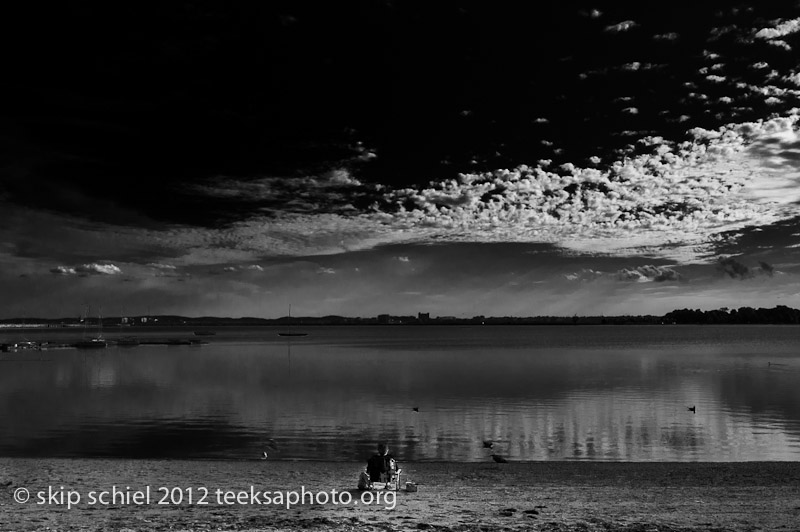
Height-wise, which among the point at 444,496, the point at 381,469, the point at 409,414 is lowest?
the point at 409,414

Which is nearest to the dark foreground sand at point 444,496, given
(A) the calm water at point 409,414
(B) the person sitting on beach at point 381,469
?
(B) the person sitting on beach at point 381,469

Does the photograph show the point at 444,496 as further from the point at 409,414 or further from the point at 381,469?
the point at 409,414

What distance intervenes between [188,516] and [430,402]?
33864 millimetres

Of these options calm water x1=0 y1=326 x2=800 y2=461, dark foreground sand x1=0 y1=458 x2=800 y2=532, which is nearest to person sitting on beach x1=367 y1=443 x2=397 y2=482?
dark foreground sand x1=0 y1=458 x2=800 y2=532

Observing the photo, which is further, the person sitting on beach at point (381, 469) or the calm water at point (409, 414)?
the calm water at point (409, 414)

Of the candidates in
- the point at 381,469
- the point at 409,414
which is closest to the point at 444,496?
the point at 381,469

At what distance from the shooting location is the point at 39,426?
118 feet

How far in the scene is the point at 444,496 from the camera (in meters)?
16.4

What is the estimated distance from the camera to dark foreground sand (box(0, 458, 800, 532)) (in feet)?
42.5

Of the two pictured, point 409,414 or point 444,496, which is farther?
point 409,414

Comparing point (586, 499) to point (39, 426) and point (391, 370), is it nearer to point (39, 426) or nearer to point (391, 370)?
point (39, 426)

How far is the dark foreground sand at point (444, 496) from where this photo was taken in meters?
13.0

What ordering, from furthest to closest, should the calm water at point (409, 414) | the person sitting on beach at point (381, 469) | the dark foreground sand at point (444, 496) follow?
the calm water at point (409, 414) < the person sitting on beach at point (381, 469) < the dark foreground sand at point (444, 496)

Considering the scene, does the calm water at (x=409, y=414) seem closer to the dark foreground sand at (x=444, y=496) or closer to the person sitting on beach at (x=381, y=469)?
the dark foreground sand at (x=444, y=496)
